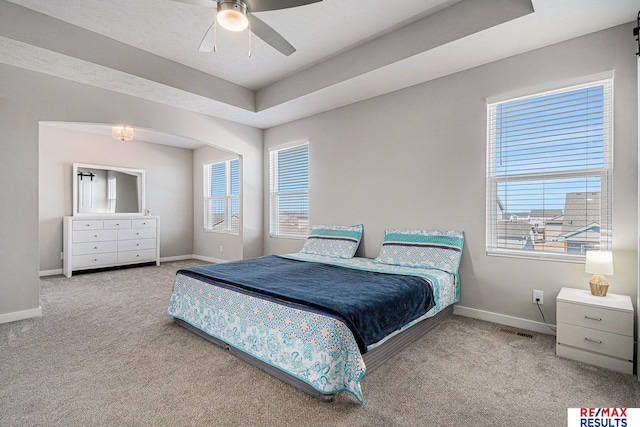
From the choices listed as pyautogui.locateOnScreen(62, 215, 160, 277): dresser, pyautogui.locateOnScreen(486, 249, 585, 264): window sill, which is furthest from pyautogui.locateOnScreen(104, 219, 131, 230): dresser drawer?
pyautogui.locateOnScreen(486, 249, 585, 264): window sill

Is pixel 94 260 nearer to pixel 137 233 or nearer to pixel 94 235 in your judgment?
pixel 94 235

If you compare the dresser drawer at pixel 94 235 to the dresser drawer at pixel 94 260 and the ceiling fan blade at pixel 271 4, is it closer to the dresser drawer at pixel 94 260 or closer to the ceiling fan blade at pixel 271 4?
the dresser drawer at pixel 94 260

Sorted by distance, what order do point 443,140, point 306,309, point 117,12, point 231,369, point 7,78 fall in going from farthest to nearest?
point 443,140 < point 7,78 < point 117,12 < point 231,369 < point 306,309

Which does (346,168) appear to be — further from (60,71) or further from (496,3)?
(60,71)

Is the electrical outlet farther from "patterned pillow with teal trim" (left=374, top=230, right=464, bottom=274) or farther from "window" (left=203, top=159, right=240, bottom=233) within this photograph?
"window" (left=203, top=159, right=240, bottom=233)

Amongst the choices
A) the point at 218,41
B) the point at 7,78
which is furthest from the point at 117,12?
the point at 7,78

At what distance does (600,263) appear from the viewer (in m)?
2.34

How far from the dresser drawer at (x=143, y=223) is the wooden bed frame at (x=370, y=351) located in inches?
146

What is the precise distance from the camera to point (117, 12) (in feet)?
8.96

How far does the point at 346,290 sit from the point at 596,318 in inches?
71.4

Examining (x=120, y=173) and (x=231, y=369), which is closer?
(x=231, y=369)

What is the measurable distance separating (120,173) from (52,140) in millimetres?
1131

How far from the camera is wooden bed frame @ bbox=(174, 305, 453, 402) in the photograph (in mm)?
1960

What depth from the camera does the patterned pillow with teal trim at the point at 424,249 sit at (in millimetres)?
3189
